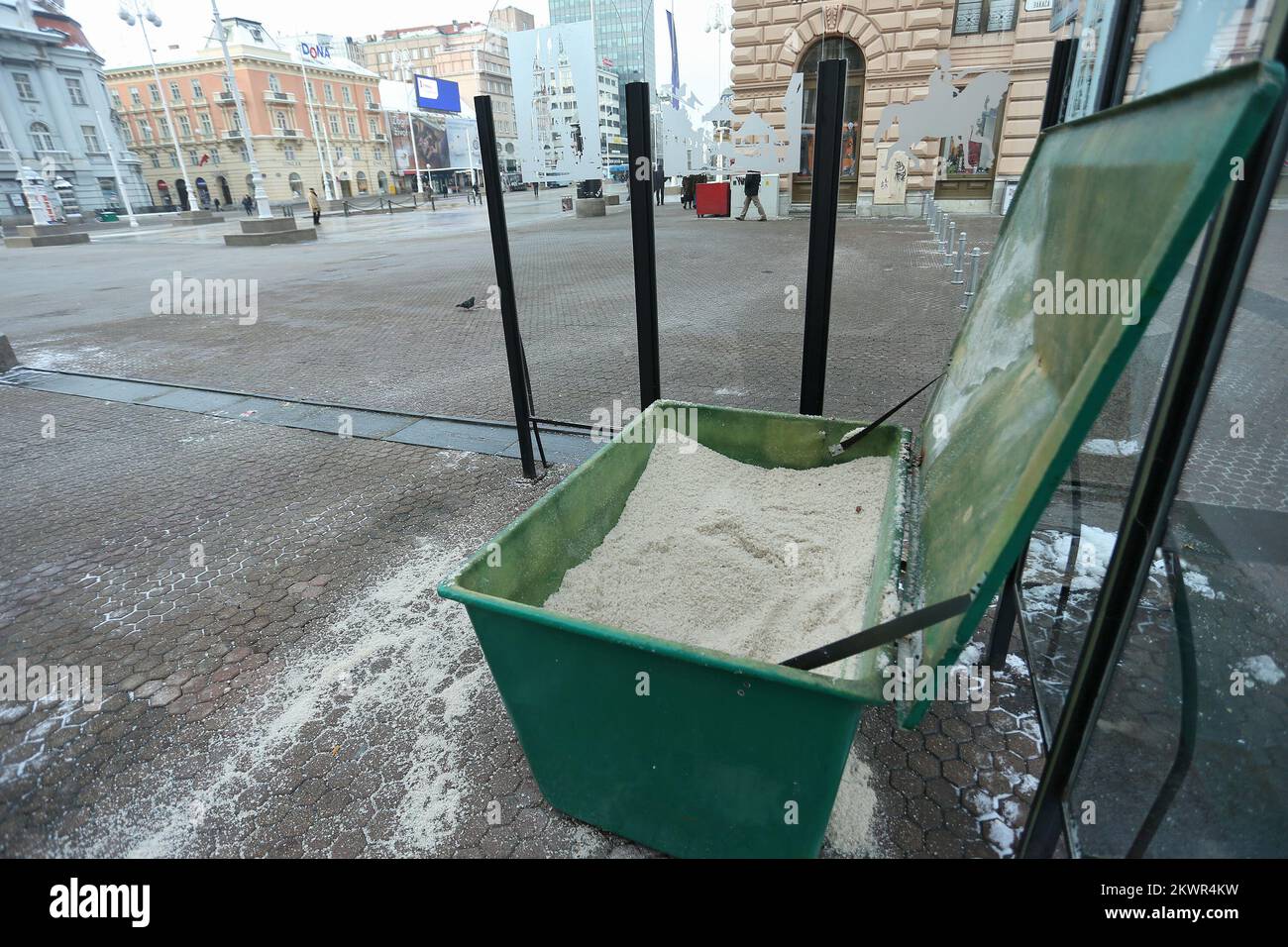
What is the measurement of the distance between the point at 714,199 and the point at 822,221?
2096cm

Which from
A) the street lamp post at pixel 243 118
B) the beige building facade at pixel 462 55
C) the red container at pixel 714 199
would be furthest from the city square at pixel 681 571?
the beige building facade at pixel 462 55

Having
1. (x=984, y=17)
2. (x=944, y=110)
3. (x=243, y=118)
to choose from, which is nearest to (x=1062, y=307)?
(x=944, y=110)

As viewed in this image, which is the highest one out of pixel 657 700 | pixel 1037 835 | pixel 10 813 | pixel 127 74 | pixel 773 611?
pixel 127 74

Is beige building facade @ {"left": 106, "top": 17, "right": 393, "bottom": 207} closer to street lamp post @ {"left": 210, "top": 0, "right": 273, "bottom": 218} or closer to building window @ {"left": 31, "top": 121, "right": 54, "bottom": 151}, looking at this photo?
building window @ {"left": 31, "top": 121, "right": 54, "bottom": 151}

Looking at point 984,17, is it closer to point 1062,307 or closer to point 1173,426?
point 1062,307

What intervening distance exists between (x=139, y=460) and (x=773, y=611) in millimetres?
Answer: 5254

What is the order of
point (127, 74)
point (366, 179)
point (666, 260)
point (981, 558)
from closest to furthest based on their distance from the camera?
point (981, 558), point (666, 260), point (127, 74), point (366, 179)

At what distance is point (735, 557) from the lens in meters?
2.49

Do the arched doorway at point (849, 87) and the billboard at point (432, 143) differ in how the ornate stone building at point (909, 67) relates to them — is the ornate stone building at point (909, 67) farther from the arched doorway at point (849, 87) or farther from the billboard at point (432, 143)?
the billboard at point (432, 143)

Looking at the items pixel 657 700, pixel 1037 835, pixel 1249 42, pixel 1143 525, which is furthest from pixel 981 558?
pixel 1249 42

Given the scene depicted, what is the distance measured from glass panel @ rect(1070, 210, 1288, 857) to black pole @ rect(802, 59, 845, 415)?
1397 millimetres
